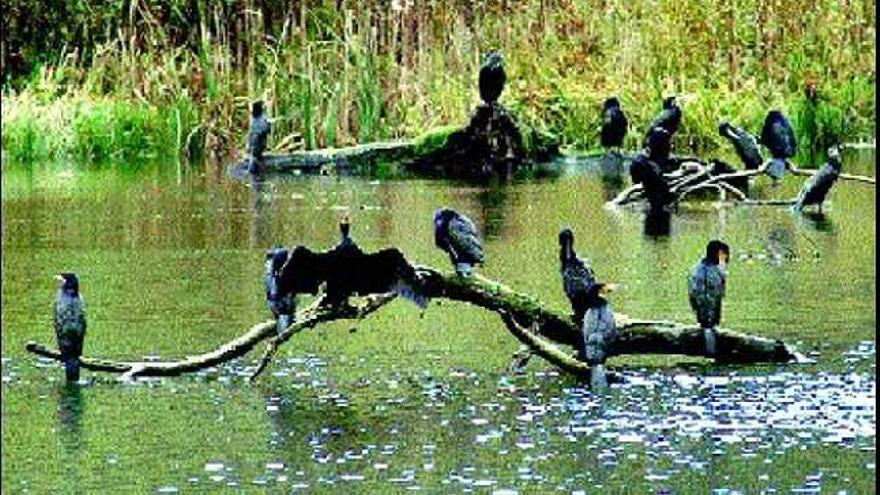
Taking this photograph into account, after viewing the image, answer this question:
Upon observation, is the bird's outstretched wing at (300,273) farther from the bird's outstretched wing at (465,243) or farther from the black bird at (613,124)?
the black bird at (613,124)

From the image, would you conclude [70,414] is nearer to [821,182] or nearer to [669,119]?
[821,182]

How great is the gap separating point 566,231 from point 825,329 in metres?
1.47

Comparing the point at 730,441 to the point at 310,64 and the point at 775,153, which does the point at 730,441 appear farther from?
the point at 310,64

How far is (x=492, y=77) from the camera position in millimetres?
29453

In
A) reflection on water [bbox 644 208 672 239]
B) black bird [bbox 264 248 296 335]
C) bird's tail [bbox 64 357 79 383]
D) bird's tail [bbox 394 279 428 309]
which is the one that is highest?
bird's tail [bbox 394 279 428 309]

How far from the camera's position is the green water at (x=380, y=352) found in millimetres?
10336

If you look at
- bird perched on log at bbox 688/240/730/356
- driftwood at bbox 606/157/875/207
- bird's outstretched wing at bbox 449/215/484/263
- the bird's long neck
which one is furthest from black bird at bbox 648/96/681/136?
bird's outstretched wing at bbox 449/215/484/263

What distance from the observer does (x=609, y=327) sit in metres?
12.3

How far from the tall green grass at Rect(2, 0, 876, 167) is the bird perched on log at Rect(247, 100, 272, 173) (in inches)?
74.4

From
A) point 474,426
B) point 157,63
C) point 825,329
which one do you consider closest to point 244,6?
point 157,63

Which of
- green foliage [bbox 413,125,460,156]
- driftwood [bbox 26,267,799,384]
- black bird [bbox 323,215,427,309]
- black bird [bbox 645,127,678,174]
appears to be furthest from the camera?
green foliage [bbox 413,125,460,156]

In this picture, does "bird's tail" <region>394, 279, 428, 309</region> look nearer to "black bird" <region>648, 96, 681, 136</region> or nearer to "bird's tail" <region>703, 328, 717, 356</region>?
"bird's tail" <region>703, 328, 717, 356</region>

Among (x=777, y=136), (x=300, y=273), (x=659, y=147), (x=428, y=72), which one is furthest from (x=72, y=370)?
(x=428, y=72)

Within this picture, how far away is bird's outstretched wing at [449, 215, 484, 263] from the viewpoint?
510 inches
